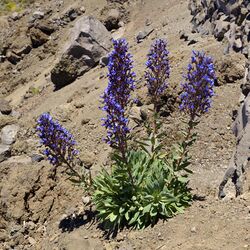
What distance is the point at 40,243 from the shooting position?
8.78 meters

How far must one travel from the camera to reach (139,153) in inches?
300

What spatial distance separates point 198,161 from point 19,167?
13.6ft

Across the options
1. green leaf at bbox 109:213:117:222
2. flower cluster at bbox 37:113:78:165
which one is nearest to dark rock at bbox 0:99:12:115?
flower cluster at bbox 37:113:78:165

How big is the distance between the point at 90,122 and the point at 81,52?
4493mm

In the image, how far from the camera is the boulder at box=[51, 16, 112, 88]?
15.5 m

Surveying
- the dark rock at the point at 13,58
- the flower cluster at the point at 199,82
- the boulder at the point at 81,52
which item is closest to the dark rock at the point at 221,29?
the boulder at the point at 81,52

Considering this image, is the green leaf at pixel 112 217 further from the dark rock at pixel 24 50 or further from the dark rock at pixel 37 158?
the dark rock at pixel 24 50

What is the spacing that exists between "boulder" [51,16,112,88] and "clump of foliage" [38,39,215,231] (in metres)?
8.37

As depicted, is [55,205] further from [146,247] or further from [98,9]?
[98,9]

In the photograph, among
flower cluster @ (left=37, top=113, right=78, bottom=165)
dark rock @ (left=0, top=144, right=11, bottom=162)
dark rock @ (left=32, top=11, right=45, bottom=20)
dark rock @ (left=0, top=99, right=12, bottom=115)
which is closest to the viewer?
flower cluster @ (left=37, top=113, right=78, bottom=165)

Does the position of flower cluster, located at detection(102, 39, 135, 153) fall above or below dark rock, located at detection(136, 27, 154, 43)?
above

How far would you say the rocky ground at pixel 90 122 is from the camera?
278 inches

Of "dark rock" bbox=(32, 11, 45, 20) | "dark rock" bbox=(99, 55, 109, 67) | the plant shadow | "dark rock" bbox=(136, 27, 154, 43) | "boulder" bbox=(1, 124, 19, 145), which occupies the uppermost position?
"dark rock" bbox=(32, 11, 45, 20)

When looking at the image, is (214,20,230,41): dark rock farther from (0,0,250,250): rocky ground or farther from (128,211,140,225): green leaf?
(128,211,140,225): green leaf
